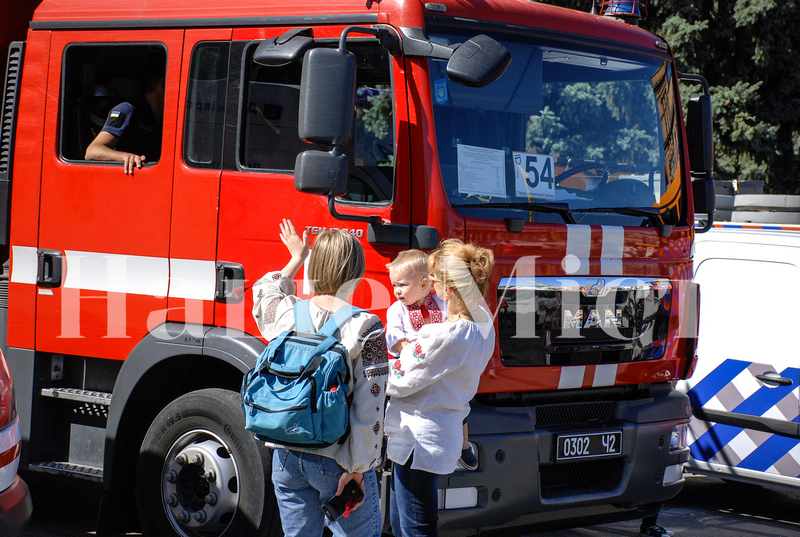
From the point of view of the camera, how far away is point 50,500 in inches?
239

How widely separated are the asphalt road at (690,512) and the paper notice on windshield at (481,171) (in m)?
2.44

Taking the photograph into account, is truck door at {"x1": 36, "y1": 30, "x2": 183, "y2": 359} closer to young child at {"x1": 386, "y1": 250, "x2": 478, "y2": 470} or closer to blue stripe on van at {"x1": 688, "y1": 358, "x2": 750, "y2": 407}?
young child at {"x1": 386, "y1": 250, "x2": 478, "y2": 470}

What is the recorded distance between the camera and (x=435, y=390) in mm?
3598

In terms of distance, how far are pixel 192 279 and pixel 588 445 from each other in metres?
2.06

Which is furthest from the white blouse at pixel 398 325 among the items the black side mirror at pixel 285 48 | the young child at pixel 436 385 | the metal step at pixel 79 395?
the metal step at pixel 79 395

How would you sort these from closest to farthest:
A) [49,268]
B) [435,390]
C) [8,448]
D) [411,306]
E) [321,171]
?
[8,448]
[435,390]
[321,171]
[411,306]
[49,268]

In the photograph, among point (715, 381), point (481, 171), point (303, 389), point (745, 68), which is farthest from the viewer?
point (745, 68)

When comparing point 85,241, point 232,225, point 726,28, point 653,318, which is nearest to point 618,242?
point 653,318

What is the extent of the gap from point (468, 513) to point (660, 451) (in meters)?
1.19

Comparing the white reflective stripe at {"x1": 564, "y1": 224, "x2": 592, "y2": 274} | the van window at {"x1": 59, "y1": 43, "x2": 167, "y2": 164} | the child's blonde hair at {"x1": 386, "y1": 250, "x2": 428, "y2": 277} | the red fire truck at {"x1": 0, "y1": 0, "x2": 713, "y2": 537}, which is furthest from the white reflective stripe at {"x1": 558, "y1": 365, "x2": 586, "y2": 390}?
the van window at {"x1": 59, "y1": 43, "x2": 167, "y2": 164}

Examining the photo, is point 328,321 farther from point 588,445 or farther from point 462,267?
point 588,445

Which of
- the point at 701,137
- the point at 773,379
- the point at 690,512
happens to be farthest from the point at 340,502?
the point at 690,512

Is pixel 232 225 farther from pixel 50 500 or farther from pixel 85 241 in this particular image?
pixel 50 500

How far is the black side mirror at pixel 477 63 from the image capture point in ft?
12.2
